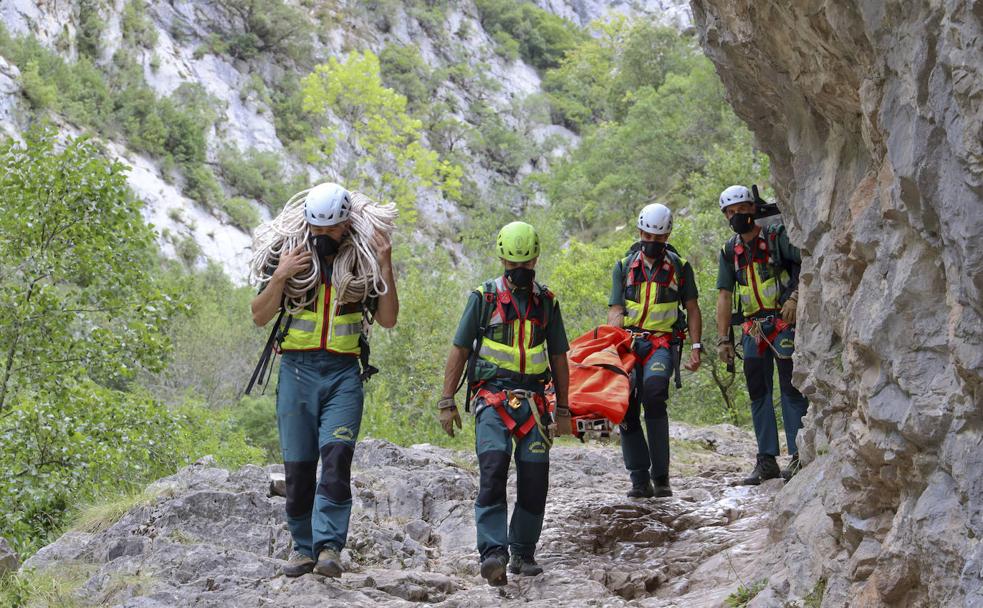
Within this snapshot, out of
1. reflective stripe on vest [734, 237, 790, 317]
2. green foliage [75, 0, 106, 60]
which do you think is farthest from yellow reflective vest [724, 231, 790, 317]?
green foliage [75, 0, 106, 60]

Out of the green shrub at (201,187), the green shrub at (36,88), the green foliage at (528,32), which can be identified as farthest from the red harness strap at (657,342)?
the green foliage at (528,32)

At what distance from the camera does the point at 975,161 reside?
3.04 meters

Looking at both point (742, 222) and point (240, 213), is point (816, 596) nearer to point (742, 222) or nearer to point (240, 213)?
point (742, 222)

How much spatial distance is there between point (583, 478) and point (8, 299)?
7951 mm

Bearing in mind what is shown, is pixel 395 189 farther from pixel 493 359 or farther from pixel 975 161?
pixel 975 161

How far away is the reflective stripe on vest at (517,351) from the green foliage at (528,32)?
83.5 metres

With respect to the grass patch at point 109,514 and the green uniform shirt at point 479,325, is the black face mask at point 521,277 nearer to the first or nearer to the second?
the green uniform shirt at point 479,325

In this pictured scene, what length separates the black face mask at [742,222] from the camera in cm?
788

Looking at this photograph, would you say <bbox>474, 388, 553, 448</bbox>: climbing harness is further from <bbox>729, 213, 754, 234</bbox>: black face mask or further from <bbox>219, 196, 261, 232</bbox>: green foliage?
<bbox>219, 196, 261, 232</bbox>: green foliage

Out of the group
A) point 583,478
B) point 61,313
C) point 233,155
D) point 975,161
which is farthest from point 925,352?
point 233,155

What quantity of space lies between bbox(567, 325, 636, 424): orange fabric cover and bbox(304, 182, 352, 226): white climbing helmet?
2.20 meters

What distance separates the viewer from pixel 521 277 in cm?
614

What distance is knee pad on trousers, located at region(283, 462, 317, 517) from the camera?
5.91 meters

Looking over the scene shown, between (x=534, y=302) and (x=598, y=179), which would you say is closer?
(x=534, y=302)
